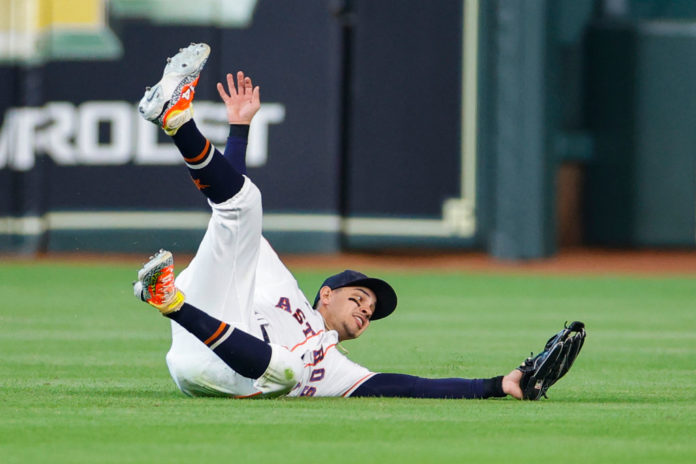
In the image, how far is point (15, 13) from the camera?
1251 centimetres

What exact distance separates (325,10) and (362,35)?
0.51 m

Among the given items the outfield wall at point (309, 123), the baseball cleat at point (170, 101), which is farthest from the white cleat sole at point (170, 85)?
the outfield wall at point (309, 123)

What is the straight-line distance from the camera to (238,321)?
4.70 m

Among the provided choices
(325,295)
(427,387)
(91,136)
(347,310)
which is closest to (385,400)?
(427,387)

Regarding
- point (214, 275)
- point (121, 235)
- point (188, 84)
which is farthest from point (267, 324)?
point (121, 235)

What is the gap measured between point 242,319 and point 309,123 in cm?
792

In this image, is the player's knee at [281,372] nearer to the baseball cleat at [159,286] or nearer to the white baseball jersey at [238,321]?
the white baseball jersey at [238,321]

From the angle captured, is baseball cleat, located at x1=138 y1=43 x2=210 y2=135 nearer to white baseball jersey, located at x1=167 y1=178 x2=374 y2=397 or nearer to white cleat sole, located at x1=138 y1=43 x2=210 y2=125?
white cleat sole, located at x1=138 y1=43 x2=210 y2=125

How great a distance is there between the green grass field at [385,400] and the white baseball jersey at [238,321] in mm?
84

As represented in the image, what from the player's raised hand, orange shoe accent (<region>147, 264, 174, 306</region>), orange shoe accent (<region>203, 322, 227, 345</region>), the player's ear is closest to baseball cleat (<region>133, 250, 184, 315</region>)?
orange shoe accent (<region>147, 264, 174, 306</region>)

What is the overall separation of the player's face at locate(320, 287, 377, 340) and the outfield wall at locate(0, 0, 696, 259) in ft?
23.8

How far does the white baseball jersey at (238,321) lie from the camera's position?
15.2 ft

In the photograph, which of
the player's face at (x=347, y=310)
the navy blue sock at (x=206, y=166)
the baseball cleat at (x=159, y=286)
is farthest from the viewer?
the player's face at (x=347, y=310)

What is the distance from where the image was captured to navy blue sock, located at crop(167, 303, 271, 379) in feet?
14.3
